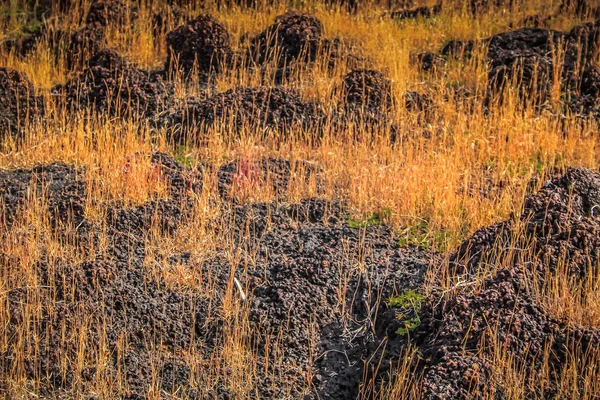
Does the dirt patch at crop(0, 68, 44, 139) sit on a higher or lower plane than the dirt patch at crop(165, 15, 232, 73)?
lower

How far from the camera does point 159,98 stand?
29.4 ft

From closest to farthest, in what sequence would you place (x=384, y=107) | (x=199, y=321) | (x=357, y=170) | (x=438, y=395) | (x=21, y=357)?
(x=438, y=395)
(x=21, y=357)
(x=199, y=321)
(x=357, y=170)
(x=384, y=107)

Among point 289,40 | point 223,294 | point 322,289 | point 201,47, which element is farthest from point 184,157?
point 289,40

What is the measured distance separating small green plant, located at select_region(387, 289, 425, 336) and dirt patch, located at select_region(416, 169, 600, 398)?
0.30 feet

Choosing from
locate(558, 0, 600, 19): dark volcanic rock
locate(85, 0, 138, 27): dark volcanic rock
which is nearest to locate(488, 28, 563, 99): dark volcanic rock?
locate(558, 0, 600, 19): dark volcanic rock

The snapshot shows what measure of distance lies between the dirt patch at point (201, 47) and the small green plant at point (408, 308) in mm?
4957

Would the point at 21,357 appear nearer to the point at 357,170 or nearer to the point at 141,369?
the point at 141,369

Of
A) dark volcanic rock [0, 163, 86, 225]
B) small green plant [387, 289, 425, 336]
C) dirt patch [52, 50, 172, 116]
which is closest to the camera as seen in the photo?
small green plant [387, 289, 425, 336]

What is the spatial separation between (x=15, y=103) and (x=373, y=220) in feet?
13.0

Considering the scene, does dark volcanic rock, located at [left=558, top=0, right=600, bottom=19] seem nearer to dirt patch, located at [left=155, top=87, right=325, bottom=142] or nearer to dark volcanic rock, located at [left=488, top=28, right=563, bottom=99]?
dark volcanic rock, located at [left=488, top=28, right=563, bottom=99]

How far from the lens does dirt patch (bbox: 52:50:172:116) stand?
8.73 m

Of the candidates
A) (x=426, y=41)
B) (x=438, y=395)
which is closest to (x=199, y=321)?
(x=438, y=395)

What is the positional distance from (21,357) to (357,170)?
135 inches

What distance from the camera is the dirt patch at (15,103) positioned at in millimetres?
8352
